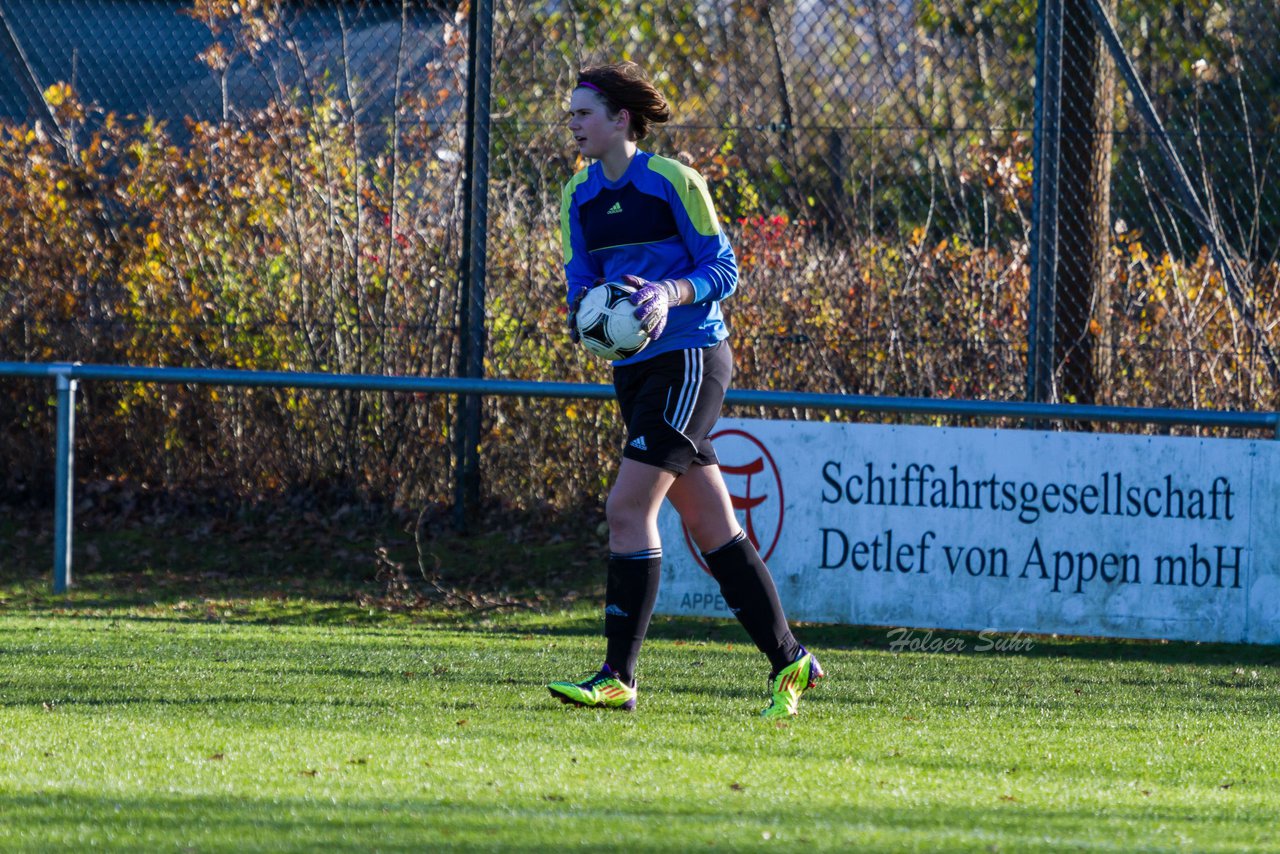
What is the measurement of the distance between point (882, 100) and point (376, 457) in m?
3.86

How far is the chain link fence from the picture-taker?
9.28 metres

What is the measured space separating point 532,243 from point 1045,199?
324 cm

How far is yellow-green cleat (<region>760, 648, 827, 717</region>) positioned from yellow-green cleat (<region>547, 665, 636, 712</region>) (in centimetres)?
42

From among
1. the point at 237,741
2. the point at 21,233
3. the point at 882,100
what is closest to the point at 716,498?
the point at 237,741

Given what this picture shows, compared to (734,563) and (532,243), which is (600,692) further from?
(532,243)

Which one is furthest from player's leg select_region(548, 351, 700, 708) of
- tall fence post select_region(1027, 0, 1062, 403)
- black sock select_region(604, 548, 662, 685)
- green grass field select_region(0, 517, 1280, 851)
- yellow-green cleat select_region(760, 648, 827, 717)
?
tall fence post select_region(1027, 0, 1062, 403)

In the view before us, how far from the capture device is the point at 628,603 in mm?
5121

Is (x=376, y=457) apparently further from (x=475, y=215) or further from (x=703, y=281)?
(x=703, y=281)

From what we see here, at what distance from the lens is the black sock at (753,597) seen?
521cm

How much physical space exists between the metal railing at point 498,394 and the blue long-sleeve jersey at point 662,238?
241 cm

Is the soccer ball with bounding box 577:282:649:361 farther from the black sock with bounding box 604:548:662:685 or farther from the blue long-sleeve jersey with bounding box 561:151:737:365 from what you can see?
the black sock with bounding box 604:548:662:685

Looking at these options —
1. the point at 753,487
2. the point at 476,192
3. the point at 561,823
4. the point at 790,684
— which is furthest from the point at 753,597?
the point at 476,192

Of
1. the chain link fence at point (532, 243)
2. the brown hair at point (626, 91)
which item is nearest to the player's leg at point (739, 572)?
the brown hair at point (626, 91)

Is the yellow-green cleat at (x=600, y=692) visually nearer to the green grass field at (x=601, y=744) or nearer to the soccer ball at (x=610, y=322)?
the green grass field at (x=601, y=744)
